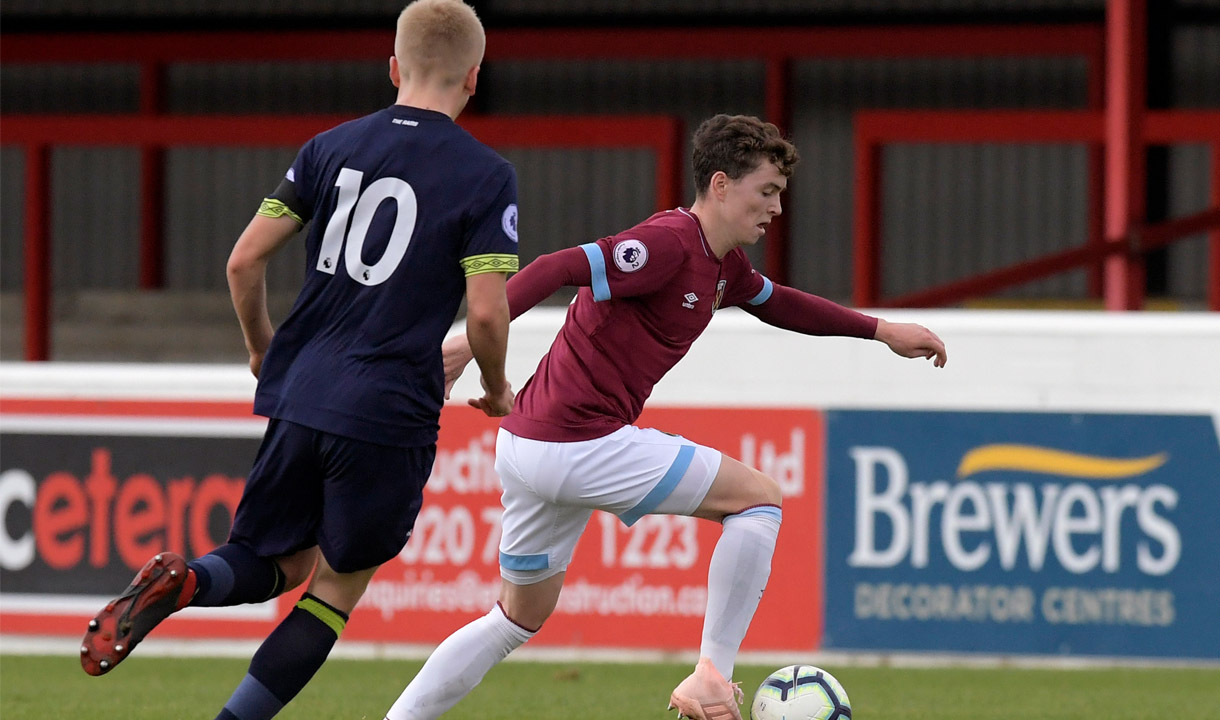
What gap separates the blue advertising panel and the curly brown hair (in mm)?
3207

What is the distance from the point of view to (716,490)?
13.3 ft

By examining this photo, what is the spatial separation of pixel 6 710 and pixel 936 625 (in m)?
3.76

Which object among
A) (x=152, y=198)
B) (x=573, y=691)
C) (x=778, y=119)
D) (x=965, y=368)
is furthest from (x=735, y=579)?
(x=152, y=198)

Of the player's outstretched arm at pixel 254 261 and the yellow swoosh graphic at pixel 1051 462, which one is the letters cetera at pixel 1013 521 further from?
the player's outstretched arm at pixel 254 261

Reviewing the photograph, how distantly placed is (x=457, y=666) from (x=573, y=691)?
95.0 inches

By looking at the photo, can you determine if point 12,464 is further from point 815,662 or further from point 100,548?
point 815,662

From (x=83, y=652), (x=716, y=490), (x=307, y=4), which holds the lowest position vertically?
(x=83, y=652)

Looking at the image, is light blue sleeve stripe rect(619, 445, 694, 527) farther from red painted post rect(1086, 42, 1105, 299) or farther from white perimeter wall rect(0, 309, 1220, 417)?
red painted post rect(1086, 42, 1105, 299)

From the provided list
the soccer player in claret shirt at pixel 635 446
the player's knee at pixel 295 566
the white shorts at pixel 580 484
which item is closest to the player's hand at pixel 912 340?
the soccer player in claret shirt at pixel 635 446

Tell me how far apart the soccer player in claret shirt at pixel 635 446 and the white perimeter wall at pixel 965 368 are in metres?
3.08

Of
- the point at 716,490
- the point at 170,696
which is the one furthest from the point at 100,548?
the point at 716,490

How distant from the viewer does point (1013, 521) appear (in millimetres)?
7020

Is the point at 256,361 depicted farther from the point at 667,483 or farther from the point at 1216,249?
the point at 1216,249

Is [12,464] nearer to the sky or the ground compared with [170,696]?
nearer to the sky
